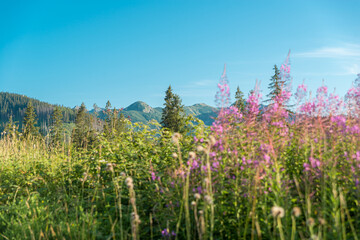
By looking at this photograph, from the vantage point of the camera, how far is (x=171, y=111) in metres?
32.6

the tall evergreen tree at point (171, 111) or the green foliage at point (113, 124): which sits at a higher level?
the tall evergreen tree at point (171, 111)

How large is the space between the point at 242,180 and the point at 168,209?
955 millimetres

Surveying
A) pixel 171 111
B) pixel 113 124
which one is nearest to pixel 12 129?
pixel 113 124

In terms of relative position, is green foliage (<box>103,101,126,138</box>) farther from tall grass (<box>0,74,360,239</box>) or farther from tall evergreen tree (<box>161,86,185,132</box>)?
tall evergreen tree (<box>161,86,185,132</box>)

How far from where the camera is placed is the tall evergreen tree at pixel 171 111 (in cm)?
3191

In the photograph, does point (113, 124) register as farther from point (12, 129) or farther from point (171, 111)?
point (171, 111)

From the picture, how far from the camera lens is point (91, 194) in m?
4.05

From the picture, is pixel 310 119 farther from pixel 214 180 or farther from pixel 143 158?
pixel 143 158

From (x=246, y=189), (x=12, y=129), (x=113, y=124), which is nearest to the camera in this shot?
(x=246, y=189)

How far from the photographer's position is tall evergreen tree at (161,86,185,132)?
31906 millimetres

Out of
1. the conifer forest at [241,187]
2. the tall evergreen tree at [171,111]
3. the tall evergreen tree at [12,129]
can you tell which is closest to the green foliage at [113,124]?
the conifer forest at [241,187]

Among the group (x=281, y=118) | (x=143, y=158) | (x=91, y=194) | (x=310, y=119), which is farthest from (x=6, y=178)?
(x=310, y=119)

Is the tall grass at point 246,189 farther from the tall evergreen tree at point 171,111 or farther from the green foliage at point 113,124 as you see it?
the tall evergreen tree at point 171,111

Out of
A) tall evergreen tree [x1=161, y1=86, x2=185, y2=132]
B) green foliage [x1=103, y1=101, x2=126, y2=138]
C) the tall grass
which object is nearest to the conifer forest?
the tall grass
